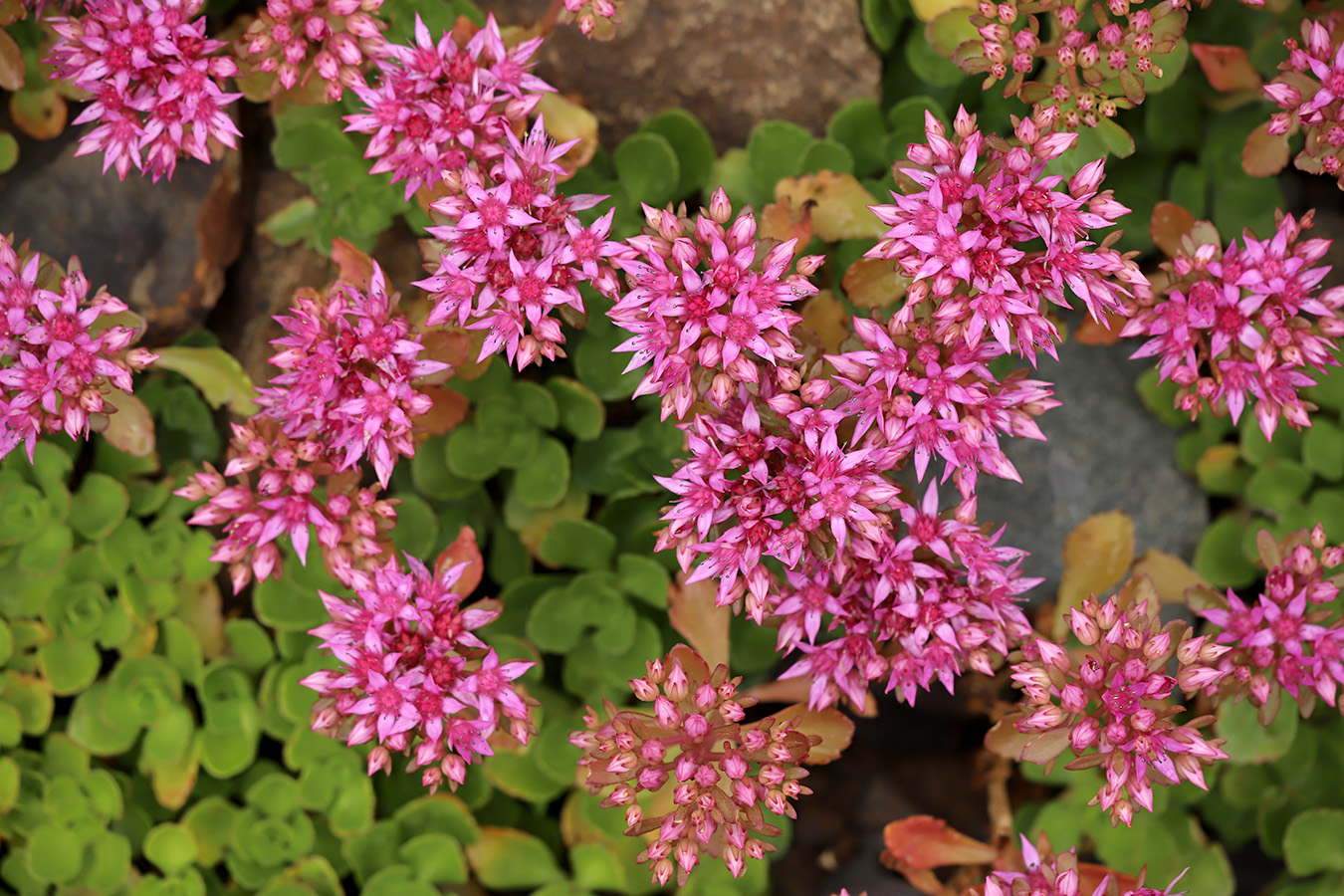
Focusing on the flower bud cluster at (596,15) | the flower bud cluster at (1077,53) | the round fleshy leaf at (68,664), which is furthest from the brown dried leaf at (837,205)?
the round fleshy leaf at (68,664)

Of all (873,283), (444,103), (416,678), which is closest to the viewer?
(416,678)

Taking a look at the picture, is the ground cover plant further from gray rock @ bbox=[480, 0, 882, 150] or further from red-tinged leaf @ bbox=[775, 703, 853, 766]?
gray rock @ bbox=[480, 0, 882, 150]

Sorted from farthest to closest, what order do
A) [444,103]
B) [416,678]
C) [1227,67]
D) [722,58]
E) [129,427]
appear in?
[722,58] < [1227,67] < [129,427] < [444,103] < [416,678]

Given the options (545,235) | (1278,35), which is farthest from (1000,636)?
(1278,35)

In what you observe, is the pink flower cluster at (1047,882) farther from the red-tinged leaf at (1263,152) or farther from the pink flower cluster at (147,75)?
the pink flower cluster at (147,75)

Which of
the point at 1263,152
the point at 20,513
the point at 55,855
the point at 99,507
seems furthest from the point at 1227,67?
the point at 55,855

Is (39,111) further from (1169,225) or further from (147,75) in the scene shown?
(1169,225)

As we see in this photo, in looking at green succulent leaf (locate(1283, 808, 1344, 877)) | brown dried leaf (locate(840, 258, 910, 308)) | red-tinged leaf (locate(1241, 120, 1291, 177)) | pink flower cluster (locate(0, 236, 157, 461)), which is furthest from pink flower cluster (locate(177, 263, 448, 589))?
green succulent leaf (locate(1283, 808, 1344, 877))

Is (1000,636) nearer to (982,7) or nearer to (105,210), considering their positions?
(982,7)
